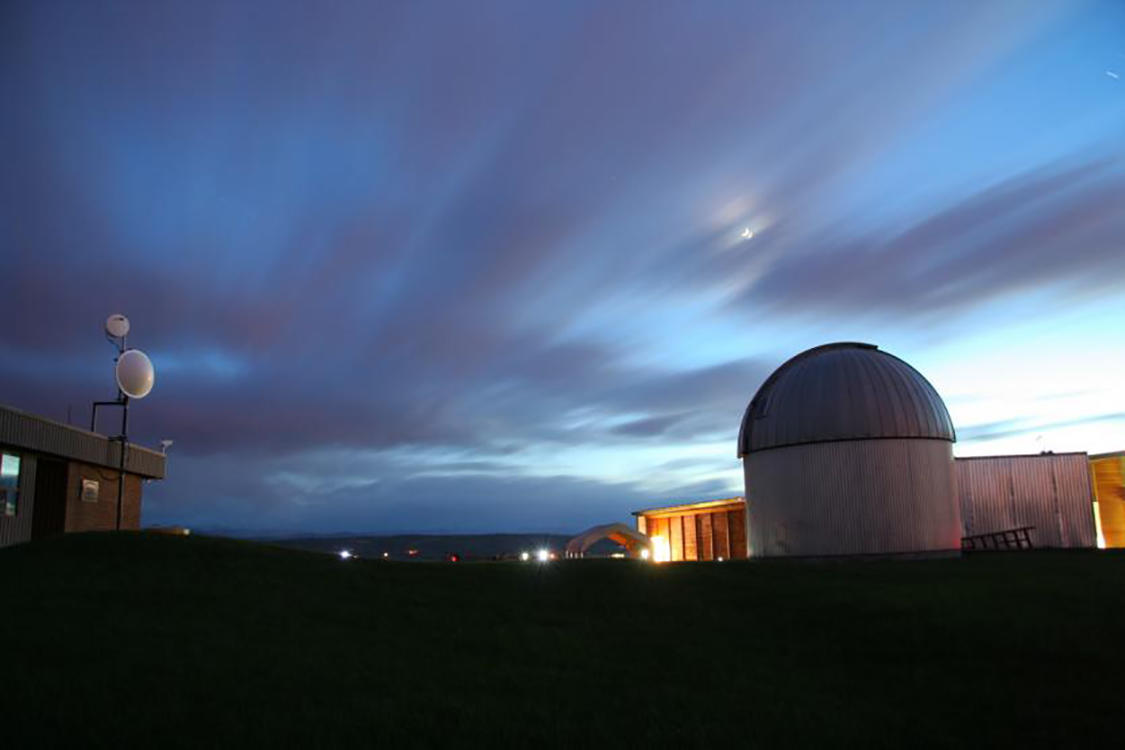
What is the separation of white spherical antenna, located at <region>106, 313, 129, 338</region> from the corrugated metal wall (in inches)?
1764

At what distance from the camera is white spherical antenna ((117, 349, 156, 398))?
31.3 meters

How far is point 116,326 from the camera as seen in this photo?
3189cm

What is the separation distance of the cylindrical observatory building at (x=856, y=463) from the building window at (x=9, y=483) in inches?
1048

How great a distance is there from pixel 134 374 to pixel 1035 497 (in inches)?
1565

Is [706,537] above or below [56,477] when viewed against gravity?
below

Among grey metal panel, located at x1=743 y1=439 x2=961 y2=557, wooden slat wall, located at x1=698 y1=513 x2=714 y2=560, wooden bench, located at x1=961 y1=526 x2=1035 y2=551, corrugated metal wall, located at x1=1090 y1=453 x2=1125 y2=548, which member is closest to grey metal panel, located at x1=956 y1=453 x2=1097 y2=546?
wooden bench, located at x1=961 y1=526 x2=1035 y2=551

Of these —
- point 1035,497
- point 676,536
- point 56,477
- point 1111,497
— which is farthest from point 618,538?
point 56,477

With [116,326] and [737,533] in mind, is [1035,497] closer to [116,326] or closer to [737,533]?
[737,533]

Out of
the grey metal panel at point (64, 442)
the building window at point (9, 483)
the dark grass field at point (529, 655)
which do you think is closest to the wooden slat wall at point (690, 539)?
the dark grass field at point (529, 655)

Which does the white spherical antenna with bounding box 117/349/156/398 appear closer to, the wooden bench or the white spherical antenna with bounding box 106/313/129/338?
A: the white spherical antenna with bounding box 106/313/129/338

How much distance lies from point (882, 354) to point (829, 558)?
8.90 m

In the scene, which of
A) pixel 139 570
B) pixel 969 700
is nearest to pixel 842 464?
pixel 969 700

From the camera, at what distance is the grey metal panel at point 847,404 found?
31.1 metres

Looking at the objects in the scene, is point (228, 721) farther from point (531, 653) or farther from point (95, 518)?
point (95, 518)
